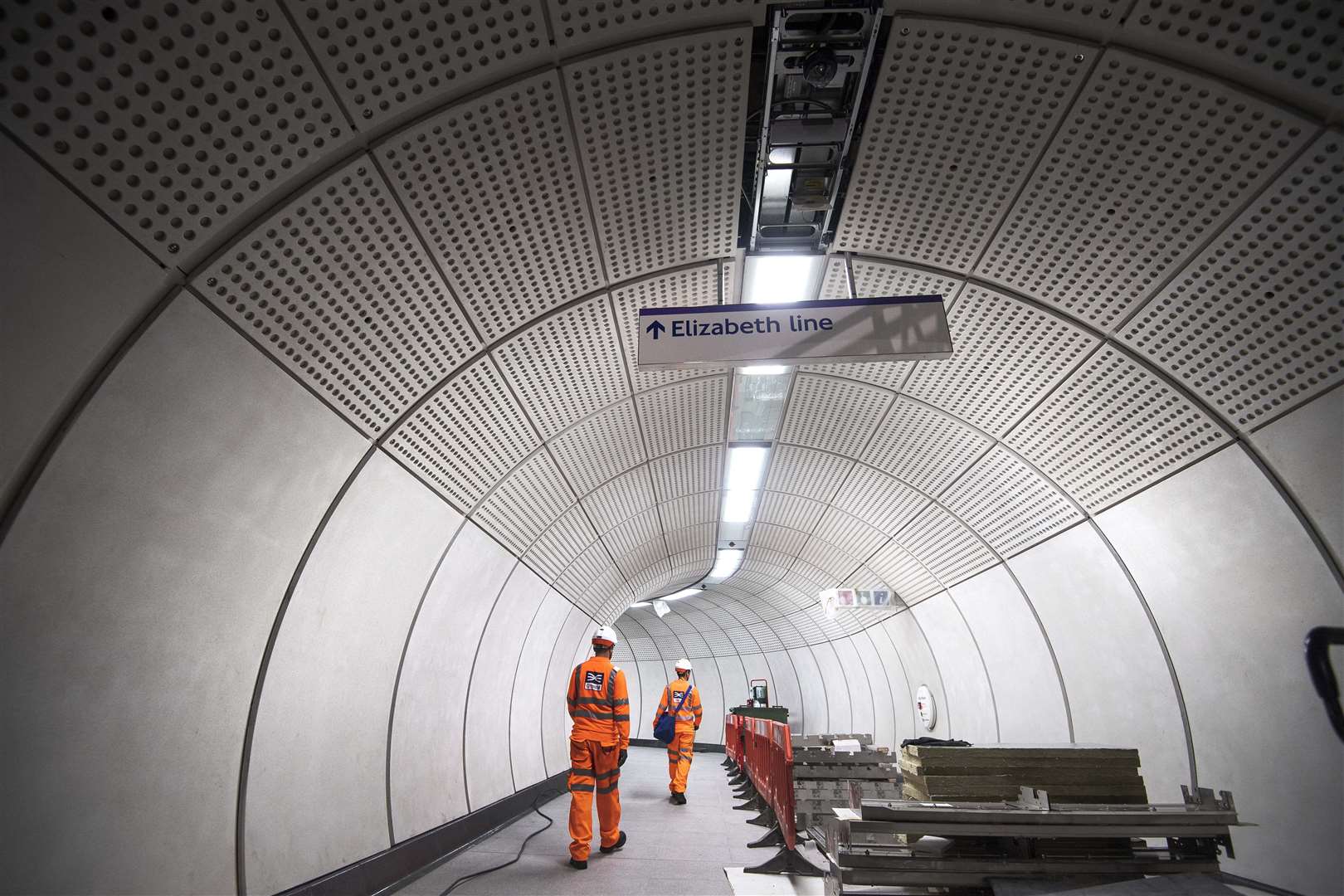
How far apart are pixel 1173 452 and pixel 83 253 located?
6892mm

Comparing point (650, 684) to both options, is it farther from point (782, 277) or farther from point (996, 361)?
point (782, 277)

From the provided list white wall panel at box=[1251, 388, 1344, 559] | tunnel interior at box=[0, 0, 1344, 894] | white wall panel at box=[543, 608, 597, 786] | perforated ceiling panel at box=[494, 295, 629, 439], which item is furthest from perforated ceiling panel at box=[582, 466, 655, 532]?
white wall panel at box=[1251, 388, 1344, 559]

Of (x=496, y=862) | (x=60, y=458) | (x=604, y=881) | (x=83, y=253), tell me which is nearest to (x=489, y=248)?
(x=83, y=253)

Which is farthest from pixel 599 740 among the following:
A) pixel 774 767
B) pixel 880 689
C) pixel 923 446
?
pixel 880 689

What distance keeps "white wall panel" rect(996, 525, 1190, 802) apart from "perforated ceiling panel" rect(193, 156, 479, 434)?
6350 millimetres

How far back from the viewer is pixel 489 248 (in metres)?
4.40

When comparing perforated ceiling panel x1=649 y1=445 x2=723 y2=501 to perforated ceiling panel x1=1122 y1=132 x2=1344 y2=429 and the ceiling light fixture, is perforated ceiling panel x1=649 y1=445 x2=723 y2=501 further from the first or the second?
perforated ceiling panel x1=1122 y1=132 x2=1344 y2=429

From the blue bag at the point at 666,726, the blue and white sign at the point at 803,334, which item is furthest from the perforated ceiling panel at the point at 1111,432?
the blue bag at the point at 666,726

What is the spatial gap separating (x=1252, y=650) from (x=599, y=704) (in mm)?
5431

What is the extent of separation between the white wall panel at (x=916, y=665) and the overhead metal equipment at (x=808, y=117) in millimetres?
9156

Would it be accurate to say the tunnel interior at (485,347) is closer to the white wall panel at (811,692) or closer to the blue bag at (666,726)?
the blue bag at (666,726)

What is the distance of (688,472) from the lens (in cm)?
987

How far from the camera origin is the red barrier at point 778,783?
6.02 meters

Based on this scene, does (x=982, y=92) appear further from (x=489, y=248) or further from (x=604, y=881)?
(x=604, y=881)
